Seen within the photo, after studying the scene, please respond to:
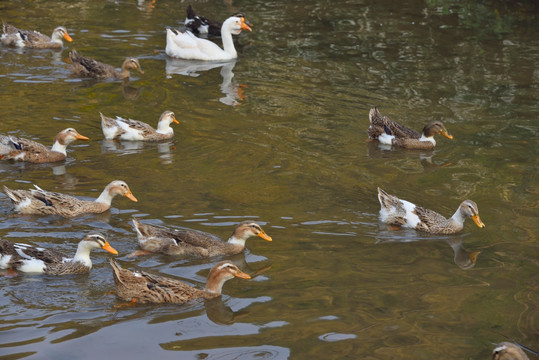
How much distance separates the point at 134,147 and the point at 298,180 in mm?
3298

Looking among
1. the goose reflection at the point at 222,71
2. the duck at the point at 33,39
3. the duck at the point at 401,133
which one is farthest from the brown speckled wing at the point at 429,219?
the duck at the point at 33,39

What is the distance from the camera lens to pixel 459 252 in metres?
11.1

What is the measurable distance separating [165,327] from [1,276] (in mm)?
2250

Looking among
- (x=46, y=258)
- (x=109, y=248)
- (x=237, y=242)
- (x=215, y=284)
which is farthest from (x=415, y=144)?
(x=46, y=258)

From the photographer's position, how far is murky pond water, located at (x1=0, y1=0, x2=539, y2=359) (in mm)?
8938

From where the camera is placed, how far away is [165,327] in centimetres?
895

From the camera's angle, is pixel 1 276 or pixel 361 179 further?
pixel 361 179

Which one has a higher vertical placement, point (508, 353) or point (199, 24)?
point (199, 24)

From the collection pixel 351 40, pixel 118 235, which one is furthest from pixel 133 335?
pixel 351 40

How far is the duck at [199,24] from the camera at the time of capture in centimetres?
2339

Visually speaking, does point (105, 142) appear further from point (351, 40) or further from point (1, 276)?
point (351, 40)

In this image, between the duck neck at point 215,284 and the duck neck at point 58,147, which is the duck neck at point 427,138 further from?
the duck neck at point 215,284

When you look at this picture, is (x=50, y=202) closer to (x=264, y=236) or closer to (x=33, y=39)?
(x=264, y=236)

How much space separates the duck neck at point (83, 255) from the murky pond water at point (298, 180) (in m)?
0.19
